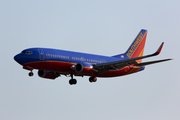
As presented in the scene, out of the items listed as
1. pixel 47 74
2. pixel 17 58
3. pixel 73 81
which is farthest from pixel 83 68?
pixel 17 58

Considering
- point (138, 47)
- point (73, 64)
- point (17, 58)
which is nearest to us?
point (17, 58)

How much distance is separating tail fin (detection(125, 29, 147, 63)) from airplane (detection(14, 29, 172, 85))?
335 cm

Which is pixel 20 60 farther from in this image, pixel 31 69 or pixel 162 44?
pixel 162 44

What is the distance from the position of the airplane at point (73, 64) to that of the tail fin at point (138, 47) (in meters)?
3.35

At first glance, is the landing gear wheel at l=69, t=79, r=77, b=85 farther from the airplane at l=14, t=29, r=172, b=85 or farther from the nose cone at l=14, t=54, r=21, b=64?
the nose cone at l=14, t=54, r=21, b=64

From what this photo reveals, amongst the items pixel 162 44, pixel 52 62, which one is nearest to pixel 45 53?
pixel 52 62

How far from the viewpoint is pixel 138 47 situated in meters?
75.9

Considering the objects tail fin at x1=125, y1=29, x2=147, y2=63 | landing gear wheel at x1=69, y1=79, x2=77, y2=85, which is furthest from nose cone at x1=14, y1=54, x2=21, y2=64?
tail fin at x1=125, y1=29, x2=147, y2=63

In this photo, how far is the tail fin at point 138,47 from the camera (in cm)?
7462

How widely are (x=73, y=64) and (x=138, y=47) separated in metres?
20.3

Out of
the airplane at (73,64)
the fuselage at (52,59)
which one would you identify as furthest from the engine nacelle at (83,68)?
the fuselage at (52,59)

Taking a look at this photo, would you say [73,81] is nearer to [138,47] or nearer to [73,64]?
[73,64]

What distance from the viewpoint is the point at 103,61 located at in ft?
217

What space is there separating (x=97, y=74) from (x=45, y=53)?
10.4 metres
